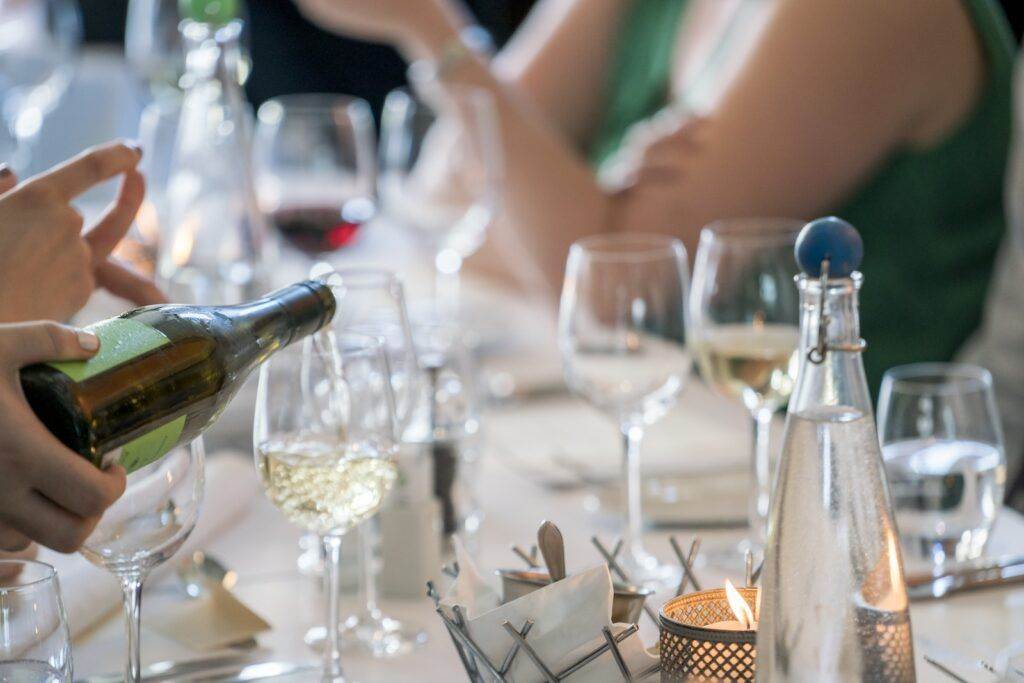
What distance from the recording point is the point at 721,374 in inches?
37.1

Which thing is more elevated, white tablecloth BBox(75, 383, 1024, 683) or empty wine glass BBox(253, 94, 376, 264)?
empty wine glass BBox(253, 94, 376, 264)

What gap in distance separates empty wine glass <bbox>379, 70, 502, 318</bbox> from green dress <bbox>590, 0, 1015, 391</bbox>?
56 cm

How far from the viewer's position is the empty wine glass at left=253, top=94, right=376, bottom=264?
5.00 feet

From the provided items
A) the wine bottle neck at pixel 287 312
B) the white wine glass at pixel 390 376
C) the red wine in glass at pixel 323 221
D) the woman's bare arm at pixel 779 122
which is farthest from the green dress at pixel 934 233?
the wine bottle neck at pixel 287 312

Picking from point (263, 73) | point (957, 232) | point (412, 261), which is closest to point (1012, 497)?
point (957, 232)

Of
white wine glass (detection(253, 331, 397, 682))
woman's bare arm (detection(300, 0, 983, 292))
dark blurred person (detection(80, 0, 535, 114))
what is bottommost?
white wine glass (detection(253, 331, 397, 682))

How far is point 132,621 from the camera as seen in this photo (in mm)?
642

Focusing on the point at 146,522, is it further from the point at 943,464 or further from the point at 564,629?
the point at 943,464

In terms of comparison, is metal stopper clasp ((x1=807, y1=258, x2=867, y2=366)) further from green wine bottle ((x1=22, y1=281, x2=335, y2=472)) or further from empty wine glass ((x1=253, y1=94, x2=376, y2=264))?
empty wine glass ((x1=253, y1=94, x2=376, y2=264))

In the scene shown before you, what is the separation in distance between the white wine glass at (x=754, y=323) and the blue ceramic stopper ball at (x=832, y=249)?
0.38 meters

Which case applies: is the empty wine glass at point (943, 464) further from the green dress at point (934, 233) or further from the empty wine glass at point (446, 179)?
the green dress at point (934, 233)

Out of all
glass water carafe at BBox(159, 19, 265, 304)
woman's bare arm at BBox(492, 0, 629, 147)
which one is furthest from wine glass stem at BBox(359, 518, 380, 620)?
woman's bare arm at BBox(492, 0, 629, 147)

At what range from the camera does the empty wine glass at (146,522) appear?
2.13 ft

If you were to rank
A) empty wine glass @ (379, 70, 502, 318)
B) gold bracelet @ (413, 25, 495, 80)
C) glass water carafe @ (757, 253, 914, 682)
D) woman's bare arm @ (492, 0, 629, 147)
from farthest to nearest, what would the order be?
woman's bare arm @ (492, 0, 629, 147), gold bracelet @ (413, 25, 495, 80), empty wine glass @ (379, 70, 502, 318), glass water carafe @ (757, 253, 914, 682)
